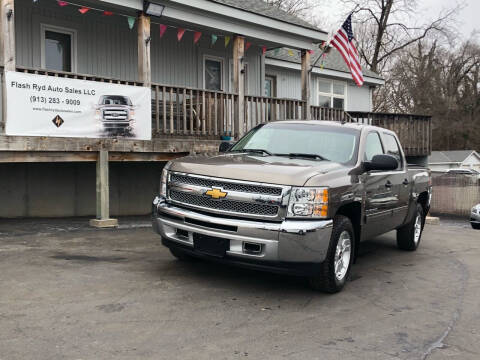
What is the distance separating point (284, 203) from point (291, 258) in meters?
0.55

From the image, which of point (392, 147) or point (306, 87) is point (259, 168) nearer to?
point (392, 147)

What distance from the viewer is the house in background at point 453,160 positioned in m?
47.1

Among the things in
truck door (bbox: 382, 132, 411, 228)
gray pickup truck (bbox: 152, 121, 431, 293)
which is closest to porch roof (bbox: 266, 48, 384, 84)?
truck door (bbox: 382, 132, 411, 228)

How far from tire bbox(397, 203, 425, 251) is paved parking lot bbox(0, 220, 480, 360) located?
2.60 feet

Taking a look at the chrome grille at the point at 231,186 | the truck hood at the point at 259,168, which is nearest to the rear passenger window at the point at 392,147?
the truck hood at the point at 259,168

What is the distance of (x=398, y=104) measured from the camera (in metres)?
46.0

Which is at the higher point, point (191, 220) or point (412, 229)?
point (191, 220)

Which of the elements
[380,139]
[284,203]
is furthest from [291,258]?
[380,139]

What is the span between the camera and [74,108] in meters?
8.63

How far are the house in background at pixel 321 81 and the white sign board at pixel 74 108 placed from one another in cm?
773

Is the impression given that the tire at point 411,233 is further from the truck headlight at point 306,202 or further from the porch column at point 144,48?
the porch column at point 144,48

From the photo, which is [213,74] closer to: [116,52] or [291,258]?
[116,52]

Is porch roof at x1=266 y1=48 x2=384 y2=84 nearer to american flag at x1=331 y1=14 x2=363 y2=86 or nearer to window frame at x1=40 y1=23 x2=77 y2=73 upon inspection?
american flag at x1=331 y1=14 x2=363 y2=86

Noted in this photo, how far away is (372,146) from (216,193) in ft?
8.63
